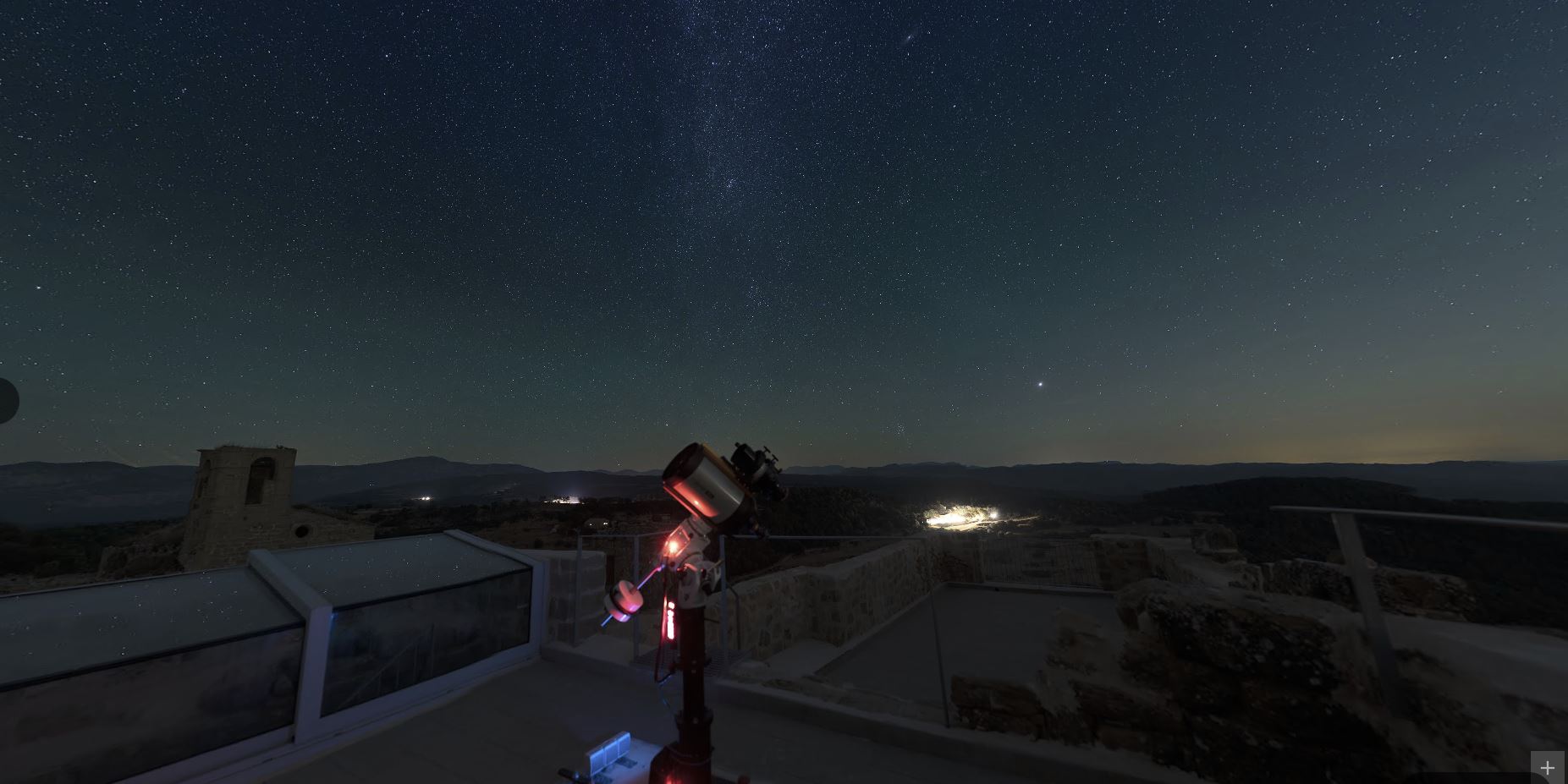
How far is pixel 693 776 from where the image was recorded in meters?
2.87

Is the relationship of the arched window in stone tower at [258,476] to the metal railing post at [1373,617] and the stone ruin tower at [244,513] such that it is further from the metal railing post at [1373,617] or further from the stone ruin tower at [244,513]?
the metal railing post at [1373,617]

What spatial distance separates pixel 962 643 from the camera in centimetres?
897

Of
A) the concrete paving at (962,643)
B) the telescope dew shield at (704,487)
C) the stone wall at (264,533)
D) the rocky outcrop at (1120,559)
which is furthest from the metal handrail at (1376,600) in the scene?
the stone wall at (264,533)

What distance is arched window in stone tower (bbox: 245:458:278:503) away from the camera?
29141 millimetres

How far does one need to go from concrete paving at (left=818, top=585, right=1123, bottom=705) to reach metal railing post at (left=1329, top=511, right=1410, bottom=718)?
12.7ft

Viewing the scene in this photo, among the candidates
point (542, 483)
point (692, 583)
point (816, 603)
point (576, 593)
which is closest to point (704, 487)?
point (692, 583)

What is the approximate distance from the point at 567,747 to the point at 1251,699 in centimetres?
490

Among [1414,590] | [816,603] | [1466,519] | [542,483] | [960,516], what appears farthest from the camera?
[542,483]

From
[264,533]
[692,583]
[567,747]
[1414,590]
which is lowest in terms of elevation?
[264,533]

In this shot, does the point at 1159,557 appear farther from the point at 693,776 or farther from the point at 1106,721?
the point at 693,776

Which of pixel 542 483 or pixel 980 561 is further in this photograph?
pixel 542 483

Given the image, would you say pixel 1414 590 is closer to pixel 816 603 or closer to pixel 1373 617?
pixel 1373 617

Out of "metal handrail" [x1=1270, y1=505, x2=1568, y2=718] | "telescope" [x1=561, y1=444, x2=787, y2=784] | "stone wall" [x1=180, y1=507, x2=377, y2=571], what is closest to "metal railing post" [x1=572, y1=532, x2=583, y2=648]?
"telescope" [x1=561, y1=444, x2=787, y2=784]

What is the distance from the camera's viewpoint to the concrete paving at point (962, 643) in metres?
7.62
